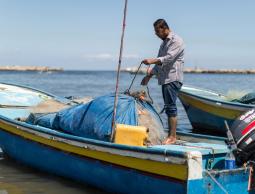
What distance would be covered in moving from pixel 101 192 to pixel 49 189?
3.37ft

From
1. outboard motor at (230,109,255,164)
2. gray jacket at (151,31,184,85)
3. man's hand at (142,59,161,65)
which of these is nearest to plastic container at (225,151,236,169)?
outboard motor at (230,109,255,164)

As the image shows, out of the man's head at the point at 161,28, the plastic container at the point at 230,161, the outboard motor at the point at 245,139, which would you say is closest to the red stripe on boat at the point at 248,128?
the outboard motor at the point at 245,139

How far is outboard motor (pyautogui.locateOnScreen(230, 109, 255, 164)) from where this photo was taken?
20.3 feet

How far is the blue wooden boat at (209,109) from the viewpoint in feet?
45.0

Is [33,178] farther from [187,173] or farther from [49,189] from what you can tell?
[187,173]

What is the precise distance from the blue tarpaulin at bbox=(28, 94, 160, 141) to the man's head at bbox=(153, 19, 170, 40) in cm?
115

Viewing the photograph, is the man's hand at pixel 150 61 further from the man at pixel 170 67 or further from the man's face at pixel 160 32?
the man's face at pixel 160 32

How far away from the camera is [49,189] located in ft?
26.6

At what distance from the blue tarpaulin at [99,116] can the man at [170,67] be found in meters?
0.52

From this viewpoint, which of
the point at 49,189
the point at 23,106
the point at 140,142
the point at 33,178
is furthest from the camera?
the point at 23,106

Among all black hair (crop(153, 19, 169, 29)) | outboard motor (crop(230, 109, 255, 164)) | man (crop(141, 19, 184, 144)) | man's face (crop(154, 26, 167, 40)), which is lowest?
outboard motor (crop(230, 109, 255, 164))

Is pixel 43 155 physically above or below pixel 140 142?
below

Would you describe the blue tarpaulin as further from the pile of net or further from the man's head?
the man's head

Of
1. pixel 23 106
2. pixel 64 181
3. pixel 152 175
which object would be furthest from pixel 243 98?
pixel 152 175
